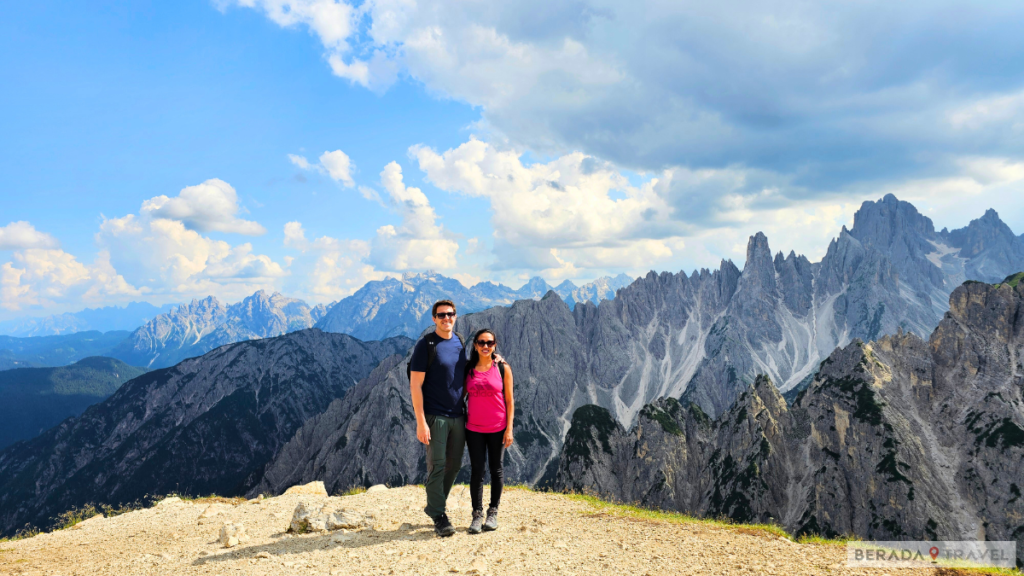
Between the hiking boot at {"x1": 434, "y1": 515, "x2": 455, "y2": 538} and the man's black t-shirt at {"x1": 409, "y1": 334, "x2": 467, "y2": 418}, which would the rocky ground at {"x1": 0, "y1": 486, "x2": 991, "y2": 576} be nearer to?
the hiking boot at {"x1": 434, "y1": 515, "x2": 455, "y2": 538}

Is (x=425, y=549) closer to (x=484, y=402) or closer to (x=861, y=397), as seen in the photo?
(x=484, y=402)

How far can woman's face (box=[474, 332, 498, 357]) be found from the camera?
12.3 meters

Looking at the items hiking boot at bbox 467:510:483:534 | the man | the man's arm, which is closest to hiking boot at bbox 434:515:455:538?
the man

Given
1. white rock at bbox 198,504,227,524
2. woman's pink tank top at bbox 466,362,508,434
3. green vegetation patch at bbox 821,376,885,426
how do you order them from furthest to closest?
1. green vegetation patch at bbox 821,376,885,426
2. white rock at bbox 198,504,227,524
3. woman's pink tank top at bbox 466,362,508,434

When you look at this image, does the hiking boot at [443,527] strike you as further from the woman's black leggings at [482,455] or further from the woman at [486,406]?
the woman's black leggings at [482,455]

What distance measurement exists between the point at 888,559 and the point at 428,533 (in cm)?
1162

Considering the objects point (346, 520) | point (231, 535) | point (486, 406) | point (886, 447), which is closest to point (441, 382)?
point (486, 406)

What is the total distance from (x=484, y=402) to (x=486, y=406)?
127mm

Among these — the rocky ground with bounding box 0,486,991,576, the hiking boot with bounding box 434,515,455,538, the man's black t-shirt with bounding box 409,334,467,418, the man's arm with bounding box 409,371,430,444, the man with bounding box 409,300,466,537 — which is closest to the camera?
the rocky ground with bounding box 0,486,991,576

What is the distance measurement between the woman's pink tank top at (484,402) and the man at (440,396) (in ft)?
0.85

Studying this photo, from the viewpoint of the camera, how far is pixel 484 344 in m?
12.3

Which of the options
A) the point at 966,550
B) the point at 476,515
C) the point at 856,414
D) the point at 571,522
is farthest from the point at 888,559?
the point at 856,414

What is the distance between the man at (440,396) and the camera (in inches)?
474

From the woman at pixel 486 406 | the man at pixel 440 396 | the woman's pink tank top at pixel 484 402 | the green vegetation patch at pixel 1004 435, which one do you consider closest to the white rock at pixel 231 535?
the man at pixel 440 396
